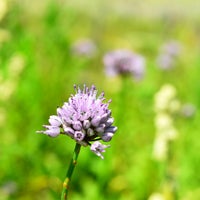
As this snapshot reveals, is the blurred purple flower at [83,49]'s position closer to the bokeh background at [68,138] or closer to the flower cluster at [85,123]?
the bokeh background at [68,138]

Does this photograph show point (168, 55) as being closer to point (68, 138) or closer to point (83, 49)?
point (83, 49)

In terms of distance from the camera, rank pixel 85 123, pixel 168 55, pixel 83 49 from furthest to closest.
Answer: pixel 168 55 < pixel 83 49 < pixel 85 123

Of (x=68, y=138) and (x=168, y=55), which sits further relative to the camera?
(x=168, y=55)

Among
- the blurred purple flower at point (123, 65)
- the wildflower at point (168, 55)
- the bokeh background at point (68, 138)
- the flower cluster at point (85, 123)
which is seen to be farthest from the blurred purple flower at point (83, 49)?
the flower cluster at point (85, 123)

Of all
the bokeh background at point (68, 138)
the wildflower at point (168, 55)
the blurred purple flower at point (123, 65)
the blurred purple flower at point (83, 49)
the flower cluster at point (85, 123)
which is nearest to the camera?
the flower cluster at point (85, 123)

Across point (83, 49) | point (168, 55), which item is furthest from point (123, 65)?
point (168, 55)

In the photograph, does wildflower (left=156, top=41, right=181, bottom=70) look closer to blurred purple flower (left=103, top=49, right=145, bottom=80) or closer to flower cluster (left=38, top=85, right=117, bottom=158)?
blurred purple flower (left=103, top=49, right=145, bottom=80)
